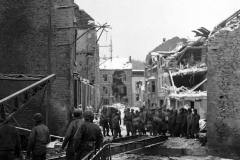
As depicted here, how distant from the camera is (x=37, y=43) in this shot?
17.3 meters

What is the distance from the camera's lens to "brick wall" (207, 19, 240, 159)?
499 inches

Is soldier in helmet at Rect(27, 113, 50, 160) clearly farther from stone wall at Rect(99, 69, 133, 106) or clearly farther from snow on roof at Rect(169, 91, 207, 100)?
stone wall at Rect(99, 69, 133, 106)

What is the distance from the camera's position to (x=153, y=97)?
5019 centimetres

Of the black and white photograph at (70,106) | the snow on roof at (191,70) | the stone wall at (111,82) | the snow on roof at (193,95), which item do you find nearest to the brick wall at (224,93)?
the black and white photograph at (70,106)

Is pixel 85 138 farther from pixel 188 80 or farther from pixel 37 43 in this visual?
pixel 188 80

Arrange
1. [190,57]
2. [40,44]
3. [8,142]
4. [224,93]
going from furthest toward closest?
1. [190,57]
2. [40,44]
3. [224,93]
4. [8,142]

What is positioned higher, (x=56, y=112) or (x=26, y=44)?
(x=26, y=44)

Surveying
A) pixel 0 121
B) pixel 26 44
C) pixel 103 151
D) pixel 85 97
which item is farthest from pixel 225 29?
pixel 85 97

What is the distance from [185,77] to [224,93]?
25718 millimetres

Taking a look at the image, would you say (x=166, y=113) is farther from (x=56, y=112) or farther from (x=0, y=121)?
(x=0, y=121)

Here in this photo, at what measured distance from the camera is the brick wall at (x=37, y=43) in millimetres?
17281

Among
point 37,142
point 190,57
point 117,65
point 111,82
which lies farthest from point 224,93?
point 117,65

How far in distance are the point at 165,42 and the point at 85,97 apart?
3599 centimetres

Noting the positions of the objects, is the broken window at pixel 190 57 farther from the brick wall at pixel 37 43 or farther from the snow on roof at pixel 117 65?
the snow on roof at pixel 117 65
